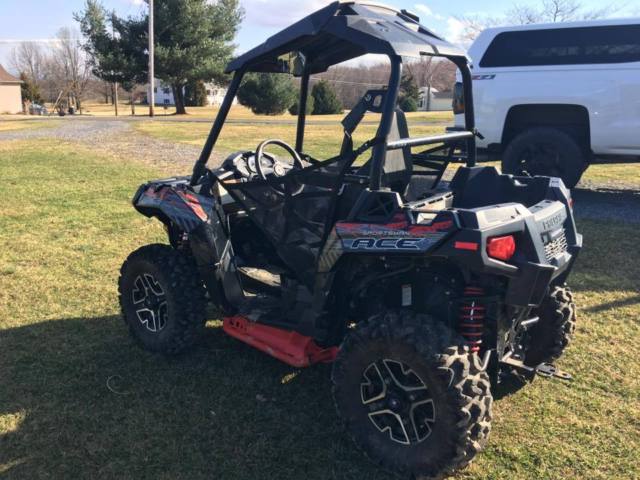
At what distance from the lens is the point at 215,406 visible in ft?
11.3

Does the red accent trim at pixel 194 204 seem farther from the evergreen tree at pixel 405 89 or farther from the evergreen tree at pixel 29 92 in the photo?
the evergreen tree at pixel 29 92

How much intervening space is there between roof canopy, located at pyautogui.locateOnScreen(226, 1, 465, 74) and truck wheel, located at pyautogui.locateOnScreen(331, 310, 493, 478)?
52.2 inches

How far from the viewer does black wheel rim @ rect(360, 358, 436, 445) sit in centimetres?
283

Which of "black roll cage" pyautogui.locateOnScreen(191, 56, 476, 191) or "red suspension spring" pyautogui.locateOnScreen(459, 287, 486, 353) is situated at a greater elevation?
"black roll cage" pyautogui.locateOnScreen(191, 56, 476, 191)

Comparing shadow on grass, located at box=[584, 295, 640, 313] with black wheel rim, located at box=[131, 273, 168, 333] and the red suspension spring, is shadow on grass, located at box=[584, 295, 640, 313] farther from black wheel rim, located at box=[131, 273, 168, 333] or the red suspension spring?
black wheel rim, located at box=[131, 273, 168, 333]

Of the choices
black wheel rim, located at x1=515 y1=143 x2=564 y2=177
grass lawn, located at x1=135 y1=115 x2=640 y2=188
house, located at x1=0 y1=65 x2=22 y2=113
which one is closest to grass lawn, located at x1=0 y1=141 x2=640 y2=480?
black wheel rim, located at x1=515 y1=143 x2=564 y2=177

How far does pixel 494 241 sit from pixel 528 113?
6784 mm

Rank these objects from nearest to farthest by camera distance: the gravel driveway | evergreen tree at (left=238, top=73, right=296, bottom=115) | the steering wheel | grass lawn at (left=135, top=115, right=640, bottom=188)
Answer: the steering wheel → the gravel driveway → grass lawn at (left=135, top=115, right=640, bottom=188) → evergreen tree at (left=238, top=73, right=296, bottom=115)

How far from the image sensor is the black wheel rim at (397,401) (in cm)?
283

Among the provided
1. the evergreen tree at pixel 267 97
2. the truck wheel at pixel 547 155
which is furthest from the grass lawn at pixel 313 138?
the evergreen tree at pixel 267 97

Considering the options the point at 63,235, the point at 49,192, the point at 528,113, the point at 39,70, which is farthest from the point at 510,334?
the point at 39,70

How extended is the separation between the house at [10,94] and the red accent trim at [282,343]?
57.9m

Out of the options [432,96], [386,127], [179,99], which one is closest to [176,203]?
[386,127]

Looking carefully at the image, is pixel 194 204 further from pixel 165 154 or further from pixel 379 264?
pixel 165 154
